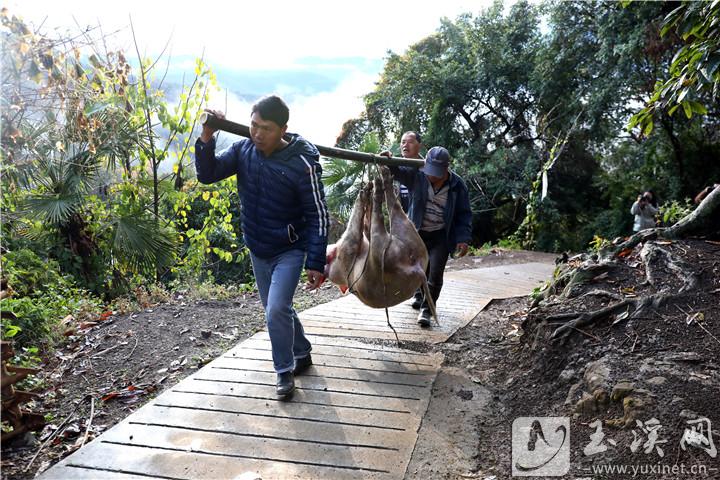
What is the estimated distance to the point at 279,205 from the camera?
3.77m

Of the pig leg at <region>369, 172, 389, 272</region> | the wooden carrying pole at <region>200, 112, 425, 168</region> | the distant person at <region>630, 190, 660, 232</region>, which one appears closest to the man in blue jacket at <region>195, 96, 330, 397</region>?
the wooden carrying pole at <region>200, 112, 425, 168</region>

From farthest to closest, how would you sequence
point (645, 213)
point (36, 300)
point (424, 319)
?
point (645, 213) → point (36, 300) → point (424, 319)

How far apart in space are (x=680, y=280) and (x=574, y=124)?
12266mm

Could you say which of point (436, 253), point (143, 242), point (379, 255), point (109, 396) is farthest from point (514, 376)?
point (143, 242)

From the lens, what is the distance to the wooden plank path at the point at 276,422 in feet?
9.59

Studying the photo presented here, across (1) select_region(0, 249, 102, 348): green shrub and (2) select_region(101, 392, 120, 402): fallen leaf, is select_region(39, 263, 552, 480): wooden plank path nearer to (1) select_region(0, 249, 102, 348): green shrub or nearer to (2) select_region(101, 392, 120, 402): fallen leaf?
(2) select_region(101, 392, 120, 402): fallen leaf

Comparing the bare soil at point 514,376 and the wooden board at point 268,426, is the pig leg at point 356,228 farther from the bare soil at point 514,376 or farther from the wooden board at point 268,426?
the bare soil at point 514,376

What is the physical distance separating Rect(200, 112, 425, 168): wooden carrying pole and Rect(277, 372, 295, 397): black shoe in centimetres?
164

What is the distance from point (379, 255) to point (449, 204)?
155 centimetres

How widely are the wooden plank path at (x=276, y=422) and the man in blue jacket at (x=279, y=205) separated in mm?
333

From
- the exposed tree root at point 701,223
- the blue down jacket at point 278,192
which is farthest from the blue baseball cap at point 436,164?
the exposed tree root at point 701,223

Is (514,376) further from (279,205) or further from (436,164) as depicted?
(279,205)

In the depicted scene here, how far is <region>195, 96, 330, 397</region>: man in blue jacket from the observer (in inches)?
147

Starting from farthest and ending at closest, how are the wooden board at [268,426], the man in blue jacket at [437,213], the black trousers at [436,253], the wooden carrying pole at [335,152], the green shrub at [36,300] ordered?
the black trousers at [436,253] → the man in blue jacket at [437,213] → the green shrub at [36,300] → the wooden carrying pole at [335,152] → the wooden board at [268,426]
